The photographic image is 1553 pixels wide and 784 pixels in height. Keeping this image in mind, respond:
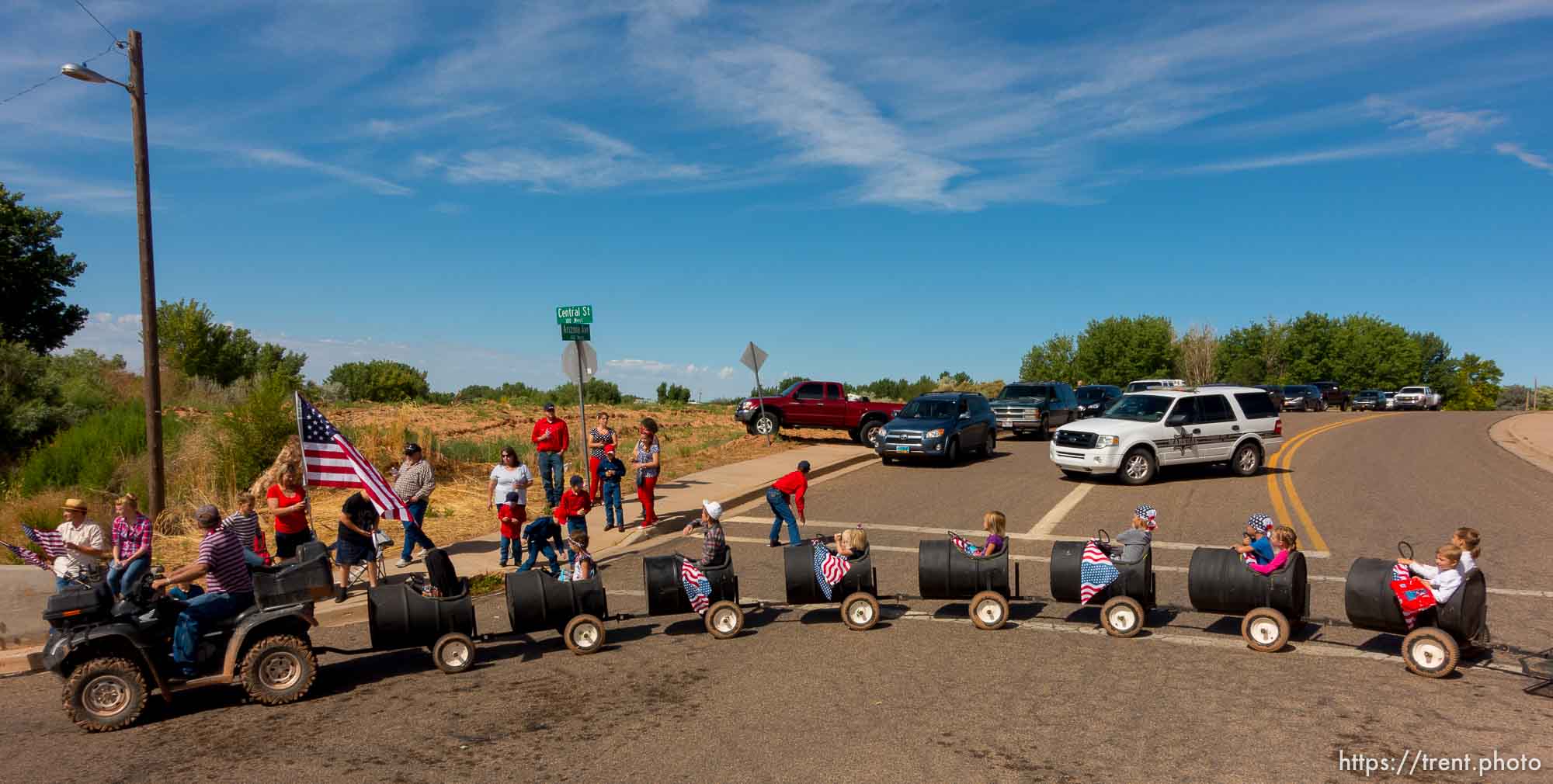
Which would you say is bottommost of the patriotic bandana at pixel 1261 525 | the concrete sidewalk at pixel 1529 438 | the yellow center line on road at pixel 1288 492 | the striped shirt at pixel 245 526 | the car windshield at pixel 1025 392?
the concrete sidewalk at pixel 1529 438

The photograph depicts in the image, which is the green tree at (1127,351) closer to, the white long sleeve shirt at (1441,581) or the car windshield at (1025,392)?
the car windshield at (1025,392)

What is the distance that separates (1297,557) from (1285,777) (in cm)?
303

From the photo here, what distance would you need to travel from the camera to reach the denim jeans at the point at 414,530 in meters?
10.9

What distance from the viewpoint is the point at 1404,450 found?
23922 millimetres

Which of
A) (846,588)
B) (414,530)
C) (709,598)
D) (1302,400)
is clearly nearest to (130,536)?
Result: (414,530)

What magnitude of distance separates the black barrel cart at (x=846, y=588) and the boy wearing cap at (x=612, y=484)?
5471 millimetres

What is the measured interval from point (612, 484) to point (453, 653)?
6039mm

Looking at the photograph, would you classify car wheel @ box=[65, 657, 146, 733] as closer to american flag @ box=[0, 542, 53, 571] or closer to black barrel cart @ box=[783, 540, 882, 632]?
american flag @ box=[0, 542, 53, 571]

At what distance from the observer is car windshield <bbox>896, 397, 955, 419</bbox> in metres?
21.7

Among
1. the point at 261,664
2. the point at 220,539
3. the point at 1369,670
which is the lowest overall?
the point at 1369,670

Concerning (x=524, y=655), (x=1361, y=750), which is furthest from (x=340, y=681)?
(x=1361, y=750)

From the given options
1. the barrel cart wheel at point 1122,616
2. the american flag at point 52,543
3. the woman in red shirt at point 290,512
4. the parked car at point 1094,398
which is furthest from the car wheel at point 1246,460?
the american flag at point 52,543

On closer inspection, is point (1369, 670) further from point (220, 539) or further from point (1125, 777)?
point (220, 539)

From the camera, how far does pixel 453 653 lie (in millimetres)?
7531
